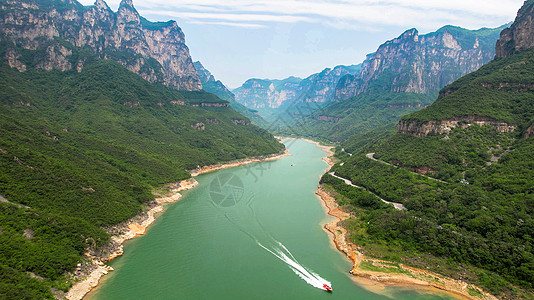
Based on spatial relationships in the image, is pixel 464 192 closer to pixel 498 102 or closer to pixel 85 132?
pixel 498 102

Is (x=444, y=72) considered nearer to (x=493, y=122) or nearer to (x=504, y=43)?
(x=504, y=43)

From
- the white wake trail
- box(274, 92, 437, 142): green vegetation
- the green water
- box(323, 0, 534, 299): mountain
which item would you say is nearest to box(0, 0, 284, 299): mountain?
the green water

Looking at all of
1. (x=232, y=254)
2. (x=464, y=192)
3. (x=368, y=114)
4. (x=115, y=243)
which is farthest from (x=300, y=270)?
(x=368, y=114)

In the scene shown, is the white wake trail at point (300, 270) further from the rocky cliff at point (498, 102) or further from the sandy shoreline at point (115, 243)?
the rocky cliff at point (498, 102)

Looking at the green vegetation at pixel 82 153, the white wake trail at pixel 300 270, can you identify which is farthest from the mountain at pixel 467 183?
the green vegetation at pixel 82 153

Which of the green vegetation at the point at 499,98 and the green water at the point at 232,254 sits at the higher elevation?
the green vegetation at the point at 499,98

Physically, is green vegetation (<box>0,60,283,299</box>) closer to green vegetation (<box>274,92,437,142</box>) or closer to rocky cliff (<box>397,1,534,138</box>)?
green vegetation (<box>274,92,437,142</box>)
